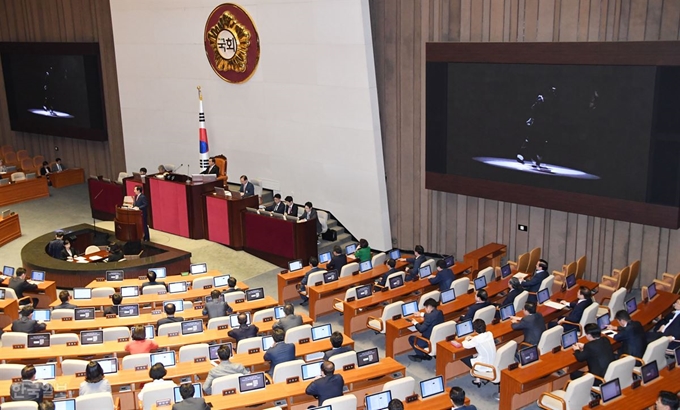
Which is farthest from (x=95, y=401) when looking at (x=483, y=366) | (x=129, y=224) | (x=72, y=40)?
(x=72, y=40)

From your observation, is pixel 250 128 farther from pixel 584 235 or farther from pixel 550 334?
pixel 550 334

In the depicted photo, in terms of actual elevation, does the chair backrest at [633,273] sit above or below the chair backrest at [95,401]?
below

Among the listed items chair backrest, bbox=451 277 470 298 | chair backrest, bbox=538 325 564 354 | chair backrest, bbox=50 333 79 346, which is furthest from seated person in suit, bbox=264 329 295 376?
chair backrest, bbox=451 277 470 298

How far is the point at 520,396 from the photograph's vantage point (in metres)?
9.46

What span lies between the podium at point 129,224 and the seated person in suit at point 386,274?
533cm

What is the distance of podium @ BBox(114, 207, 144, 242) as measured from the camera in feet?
50.7

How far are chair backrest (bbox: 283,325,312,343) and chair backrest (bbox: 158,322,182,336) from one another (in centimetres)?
161

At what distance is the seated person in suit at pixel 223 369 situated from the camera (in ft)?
29.4

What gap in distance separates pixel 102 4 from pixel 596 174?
582 inches

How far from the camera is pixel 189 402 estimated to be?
784 cm

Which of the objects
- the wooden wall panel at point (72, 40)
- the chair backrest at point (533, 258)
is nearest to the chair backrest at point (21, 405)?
the chair backrest at point (533, 258)

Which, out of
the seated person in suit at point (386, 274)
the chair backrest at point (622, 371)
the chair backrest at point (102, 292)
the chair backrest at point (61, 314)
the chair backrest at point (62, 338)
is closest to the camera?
the chair backrest at point (622, 371)

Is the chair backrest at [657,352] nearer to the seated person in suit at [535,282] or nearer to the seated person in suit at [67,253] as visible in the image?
the seated person in suit at [535,282]

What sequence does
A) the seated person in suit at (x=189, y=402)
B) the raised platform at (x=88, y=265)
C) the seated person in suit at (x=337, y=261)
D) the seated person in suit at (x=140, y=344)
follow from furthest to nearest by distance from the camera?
the raised platform at (x=88, y=265)
the seated person in suit at (x=337, y=261)
the seated person in suit at (x=140, y=344)
the seated person in suit at (x=189, y=402)
